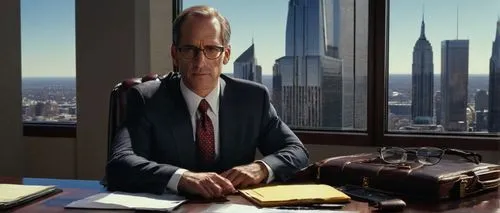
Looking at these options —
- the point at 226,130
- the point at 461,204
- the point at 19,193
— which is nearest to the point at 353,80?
the point at 226,130

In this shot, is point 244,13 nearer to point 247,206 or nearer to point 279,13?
point 279,13

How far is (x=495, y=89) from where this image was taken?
10.1 feet

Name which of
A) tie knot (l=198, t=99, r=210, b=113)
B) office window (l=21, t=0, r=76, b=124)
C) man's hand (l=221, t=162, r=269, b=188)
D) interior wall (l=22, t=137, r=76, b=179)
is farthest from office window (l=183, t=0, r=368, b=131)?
man's hand (l=221, t=162, r=269, b=188)

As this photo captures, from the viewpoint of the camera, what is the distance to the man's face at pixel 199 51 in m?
1.69

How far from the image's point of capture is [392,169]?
4.60 feet

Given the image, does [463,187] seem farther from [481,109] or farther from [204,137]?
[481,109]

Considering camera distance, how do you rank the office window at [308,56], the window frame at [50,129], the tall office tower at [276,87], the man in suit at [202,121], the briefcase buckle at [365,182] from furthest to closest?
the window frame at [50,129] < the tall office tower at [276,87] < the office window at [308,56] < the man in suit at [202,121] < the briefcase buckle at [365,182]

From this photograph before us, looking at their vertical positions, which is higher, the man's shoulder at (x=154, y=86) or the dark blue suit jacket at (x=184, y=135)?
the man's shoulder at (x=154, y=86)

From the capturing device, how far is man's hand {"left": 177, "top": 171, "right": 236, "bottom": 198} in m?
1.34

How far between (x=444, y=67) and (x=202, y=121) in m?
1.88

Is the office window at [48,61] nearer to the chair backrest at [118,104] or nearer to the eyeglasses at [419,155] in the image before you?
the chair backrest at [118,104]

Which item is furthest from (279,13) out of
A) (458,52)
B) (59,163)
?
(59,163)

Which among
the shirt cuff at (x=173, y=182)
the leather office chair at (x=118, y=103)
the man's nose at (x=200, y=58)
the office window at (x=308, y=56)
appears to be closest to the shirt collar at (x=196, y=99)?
the man's nose at (x=200, y=58)

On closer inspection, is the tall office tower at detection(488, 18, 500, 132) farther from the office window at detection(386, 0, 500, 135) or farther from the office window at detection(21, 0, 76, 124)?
the office window at detection(21, 0, 76, 124)
